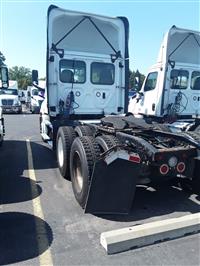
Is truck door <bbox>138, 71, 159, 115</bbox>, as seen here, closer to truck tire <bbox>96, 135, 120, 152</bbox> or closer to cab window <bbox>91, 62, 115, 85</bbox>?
cab window <bbox>91, 62, 115, 85</bbox>

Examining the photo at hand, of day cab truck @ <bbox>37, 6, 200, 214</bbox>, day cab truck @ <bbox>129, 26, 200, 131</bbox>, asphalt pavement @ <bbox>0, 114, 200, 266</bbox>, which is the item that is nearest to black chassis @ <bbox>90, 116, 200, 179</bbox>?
day cab truck @ <bbox>37, 6, 200, 214</bbox>

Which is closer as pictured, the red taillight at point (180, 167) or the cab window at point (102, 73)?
the red taillight at point (180, 167)

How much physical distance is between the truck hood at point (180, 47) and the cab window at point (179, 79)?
1.14 ft

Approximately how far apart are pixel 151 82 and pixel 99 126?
4.74 meters

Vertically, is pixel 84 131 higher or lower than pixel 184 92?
lower

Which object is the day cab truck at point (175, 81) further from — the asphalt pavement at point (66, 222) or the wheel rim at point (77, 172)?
the wheel rim at point (77, 172)

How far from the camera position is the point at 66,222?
431 cm

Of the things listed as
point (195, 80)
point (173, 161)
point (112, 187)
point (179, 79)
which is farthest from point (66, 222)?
point (195, 80)

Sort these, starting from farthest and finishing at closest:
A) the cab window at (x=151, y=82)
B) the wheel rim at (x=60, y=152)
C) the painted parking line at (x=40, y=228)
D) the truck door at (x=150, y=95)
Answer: the cab window at (x=151, y=82) < the truck door at (x=150, y=95) < the wheel rim at (x=60, y=152) < the painted parking line at (x=40, y=228)

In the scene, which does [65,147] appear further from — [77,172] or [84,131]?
[77,172]

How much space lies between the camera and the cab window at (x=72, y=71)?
831 centimetres

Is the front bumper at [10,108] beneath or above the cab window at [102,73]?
beneath

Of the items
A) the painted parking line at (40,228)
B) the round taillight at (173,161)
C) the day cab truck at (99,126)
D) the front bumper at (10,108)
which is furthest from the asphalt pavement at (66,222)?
the front bumper at (10,108)

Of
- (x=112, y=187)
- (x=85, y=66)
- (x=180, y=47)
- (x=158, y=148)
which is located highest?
(x=180, y=47)
